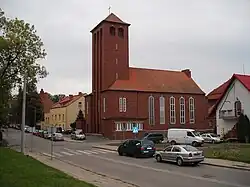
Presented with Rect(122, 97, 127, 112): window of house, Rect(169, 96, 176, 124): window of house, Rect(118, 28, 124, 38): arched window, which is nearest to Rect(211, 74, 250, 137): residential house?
Rect(122, 97, 127, 112): window of house

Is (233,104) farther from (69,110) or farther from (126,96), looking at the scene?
(69,110)

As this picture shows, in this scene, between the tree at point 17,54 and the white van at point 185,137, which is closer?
the tree at point 17,54

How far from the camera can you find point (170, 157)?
24.3 m

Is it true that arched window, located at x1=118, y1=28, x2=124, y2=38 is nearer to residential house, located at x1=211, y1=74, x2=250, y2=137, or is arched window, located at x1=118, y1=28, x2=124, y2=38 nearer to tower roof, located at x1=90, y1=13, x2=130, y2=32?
tower roof, located at x1=90, y1=13, x2=130, y2=32

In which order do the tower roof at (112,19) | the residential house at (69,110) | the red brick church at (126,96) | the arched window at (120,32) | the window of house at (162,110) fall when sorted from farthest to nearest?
the residential house at (69,110) < the window of house at (162,110) < the arched window at (120,32) < the tower roof at (112,19) < the red brick church at (126,96)

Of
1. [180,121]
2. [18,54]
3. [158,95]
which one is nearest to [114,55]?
[158,95]

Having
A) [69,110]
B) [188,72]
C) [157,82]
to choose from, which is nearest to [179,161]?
[157,82]

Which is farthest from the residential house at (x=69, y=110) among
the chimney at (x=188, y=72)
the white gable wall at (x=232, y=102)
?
the white gable wall at (x=232, y=102)

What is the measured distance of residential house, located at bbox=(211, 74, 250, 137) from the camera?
45.0 meters

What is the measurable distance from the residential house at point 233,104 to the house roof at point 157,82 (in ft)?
72.4

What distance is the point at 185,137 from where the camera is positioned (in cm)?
4206

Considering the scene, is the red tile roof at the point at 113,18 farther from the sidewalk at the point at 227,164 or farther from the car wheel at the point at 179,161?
the car wheel at the point at 179,161

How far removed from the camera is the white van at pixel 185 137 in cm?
4075

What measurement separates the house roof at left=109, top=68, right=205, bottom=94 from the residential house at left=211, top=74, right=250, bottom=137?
2208cm
